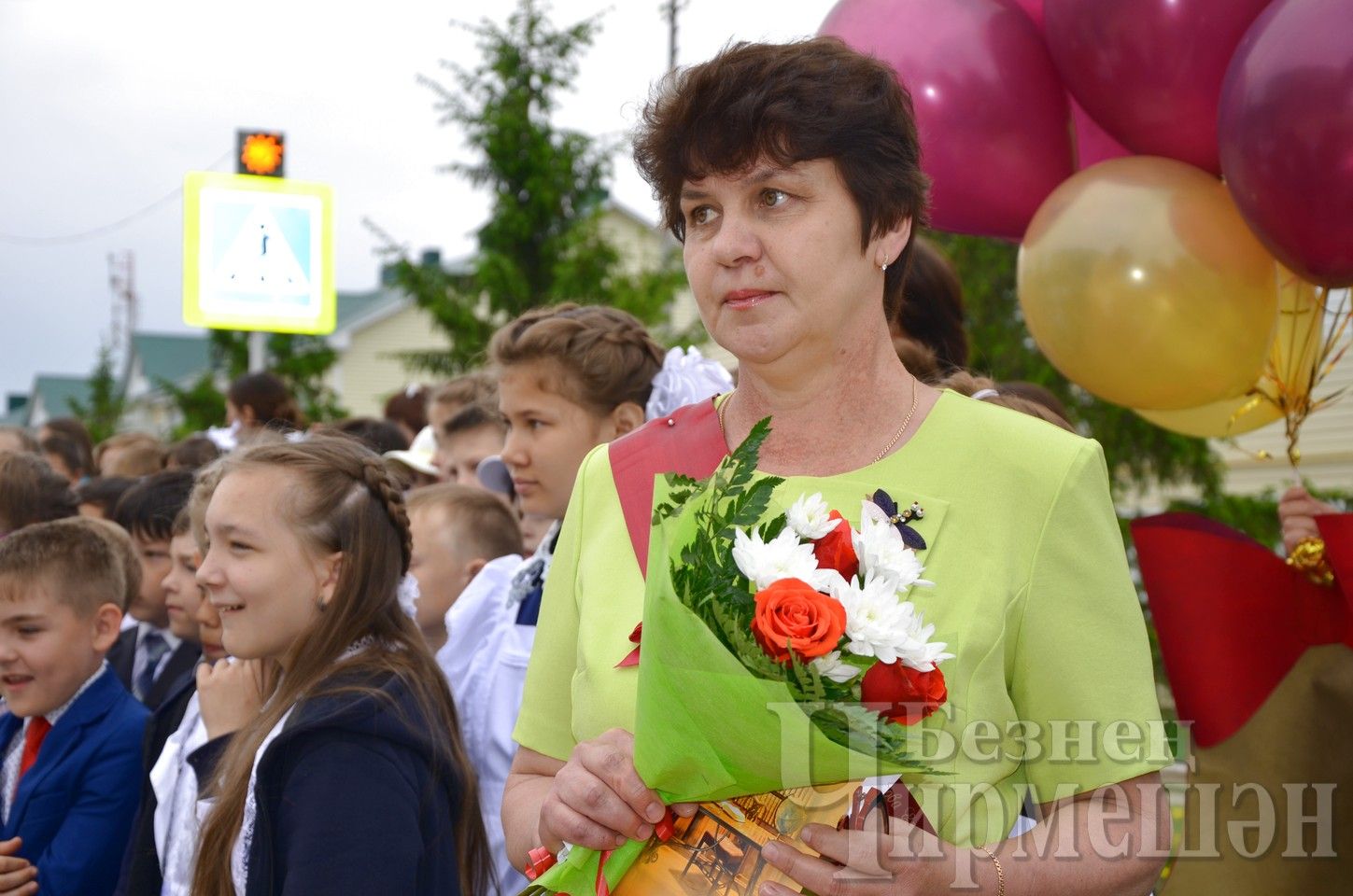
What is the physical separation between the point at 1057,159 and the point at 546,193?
1127cm

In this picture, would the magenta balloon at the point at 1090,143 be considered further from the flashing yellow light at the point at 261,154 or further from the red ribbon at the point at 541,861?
the flashing yellow light at the point at 261,154

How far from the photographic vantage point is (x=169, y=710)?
3559 millimetres

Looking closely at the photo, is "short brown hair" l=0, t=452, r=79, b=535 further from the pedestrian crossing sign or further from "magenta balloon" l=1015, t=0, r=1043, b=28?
"magenta balloon" l=1015, t=0, r=1043, b=28

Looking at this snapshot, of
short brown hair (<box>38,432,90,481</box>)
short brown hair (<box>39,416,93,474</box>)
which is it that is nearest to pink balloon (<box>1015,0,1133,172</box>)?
short brown hair (<box>38,432,90,481</box>)

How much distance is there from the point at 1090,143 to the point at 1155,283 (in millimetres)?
806

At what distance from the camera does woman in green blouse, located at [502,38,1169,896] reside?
1.81 metres

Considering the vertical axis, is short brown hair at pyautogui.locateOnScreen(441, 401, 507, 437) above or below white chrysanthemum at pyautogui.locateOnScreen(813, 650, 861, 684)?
above

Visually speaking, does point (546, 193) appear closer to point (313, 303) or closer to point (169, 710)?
point (313, 303)

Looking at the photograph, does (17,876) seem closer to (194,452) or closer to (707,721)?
(707,721)

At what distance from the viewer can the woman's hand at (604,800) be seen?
1705 millimetres

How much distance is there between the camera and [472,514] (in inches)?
186

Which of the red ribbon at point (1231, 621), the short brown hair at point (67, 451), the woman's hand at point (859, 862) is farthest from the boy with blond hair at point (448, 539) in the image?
the short brown hair at point (67, 451)

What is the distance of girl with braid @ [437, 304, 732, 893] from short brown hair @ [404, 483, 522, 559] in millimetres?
816

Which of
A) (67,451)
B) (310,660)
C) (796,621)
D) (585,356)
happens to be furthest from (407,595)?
(67,451)
